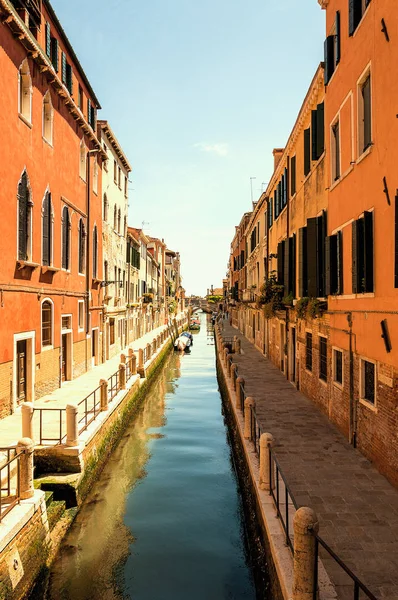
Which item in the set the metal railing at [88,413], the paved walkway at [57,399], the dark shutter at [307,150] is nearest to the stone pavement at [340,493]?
the metal railing at [88,413]

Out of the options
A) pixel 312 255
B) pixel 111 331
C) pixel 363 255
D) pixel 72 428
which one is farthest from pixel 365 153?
pixel 111 331

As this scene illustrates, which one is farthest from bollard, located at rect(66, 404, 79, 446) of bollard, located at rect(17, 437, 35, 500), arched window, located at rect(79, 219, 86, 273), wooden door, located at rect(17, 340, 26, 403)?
arched window, located at rect(79, 219, 86, 273)

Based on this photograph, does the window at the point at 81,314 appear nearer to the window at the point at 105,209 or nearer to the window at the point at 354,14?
the window at the point at 105,209

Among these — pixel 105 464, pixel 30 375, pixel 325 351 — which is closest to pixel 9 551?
pixel 105 464

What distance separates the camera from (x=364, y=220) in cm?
787

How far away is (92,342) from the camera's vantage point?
19969mm

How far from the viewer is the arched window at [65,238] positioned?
1553cm

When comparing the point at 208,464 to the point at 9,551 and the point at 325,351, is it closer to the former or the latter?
the point at 325,351

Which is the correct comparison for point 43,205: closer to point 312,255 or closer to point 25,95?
point 25,95

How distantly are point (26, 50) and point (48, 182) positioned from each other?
3578 mm

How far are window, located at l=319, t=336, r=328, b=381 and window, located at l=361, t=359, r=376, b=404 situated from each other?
2830mm

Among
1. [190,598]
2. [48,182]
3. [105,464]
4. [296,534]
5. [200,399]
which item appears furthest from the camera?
[200,399]

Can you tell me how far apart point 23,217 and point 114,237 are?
12.4 metres

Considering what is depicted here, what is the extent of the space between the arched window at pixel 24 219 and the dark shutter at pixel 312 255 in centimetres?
760
